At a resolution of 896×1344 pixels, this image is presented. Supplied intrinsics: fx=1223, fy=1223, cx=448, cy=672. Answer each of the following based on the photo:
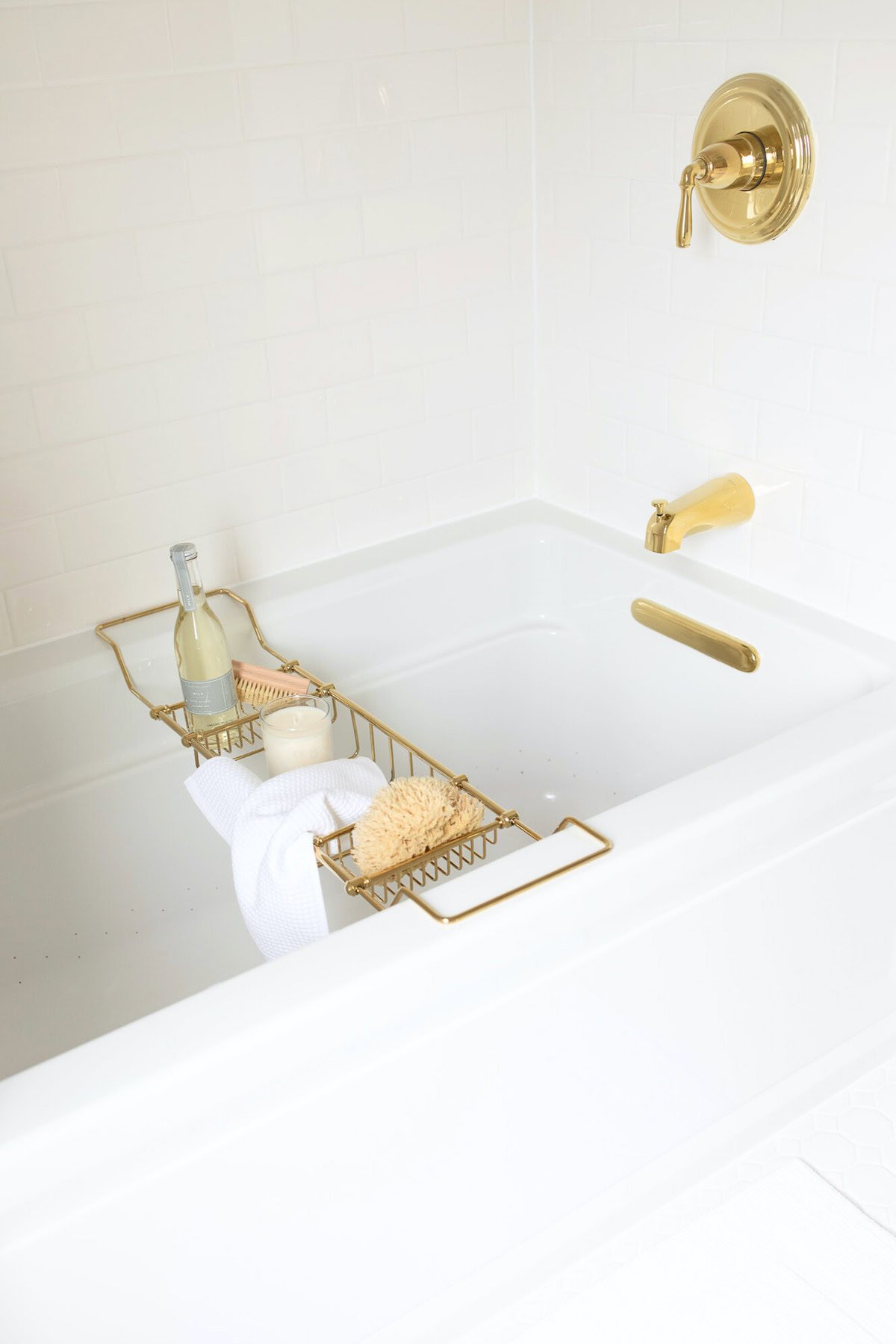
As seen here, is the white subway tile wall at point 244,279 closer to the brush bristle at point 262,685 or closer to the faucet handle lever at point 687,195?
the brush bristle at point 262,685

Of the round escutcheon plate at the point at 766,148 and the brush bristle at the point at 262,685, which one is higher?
the round escutcheon plate at the point at 766,148

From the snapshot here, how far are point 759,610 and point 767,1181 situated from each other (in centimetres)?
82

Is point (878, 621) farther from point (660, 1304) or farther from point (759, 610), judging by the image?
point (660, 1304)

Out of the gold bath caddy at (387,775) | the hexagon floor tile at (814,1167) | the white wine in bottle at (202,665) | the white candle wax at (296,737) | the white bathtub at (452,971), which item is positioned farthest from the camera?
the white wine in bottle at (202,665)

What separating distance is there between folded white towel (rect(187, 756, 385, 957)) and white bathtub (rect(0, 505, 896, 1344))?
7 cm

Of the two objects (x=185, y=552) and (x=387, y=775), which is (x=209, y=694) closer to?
(x=185, y=552)

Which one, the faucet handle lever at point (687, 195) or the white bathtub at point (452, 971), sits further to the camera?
the faucet handle lever at point (687, 195)

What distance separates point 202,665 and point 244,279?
618 millimetres

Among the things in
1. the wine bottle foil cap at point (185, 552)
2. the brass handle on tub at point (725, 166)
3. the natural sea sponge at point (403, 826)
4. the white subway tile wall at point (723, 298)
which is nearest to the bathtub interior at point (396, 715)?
the white subway tile wall at point (723, 298)

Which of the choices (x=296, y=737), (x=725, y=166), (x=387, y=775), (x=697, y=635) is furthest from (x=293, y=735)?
(x=725, y=166)

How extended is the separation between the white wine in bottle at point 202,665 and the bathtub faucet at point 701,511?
652 mm

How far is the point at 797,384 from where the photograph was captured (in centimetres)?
178

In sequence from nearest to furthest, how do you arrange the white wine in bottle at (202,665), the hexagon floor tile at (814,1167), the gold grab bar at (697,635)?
the hexagon floor tile at (814,1167) < the white wine in bottle at (202,665) < the gold grab bar at (697,635)

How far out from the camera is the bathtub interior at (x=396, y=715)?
5.98 feet
